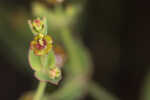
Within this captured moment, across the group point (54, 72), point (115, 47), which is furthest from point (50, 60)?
point (115, 47)

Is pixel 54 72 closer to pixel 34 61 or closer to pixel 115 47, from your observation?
pixel 34 61

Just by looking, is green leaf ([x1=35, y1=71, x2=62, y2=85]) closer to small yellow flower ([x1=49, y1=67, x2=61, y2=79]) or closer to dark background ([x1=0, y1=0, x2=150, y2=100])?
small yellow flower ([x1=49, y1=67, x2=61, y2=79])

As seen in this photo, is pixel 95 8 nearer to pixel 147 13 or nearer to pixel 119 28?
pixel 119 28

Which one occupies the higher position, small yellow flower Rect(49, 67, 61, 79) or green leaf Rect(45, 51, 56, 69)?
green leaf Rect(45, 51, 56, 69)

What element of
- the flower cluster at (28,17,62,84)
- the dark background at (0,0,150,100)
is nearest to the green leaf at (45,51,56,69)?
the flower cluster at (28,17,62,84)

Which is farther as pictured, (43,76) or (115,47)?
(115,47)

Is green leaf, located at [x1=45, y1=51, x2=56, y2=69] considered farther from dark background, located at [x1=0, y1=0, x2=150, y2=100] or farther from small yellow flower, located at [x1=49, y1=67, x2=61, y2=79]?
dark background, located at [x1=0, y1=0, x2=150, y2=100]

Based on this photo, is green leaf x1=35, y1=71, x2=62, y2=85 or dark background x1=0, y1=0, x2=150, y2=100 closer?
green leaf x1=35, y1=71, x2=62, y2=85
